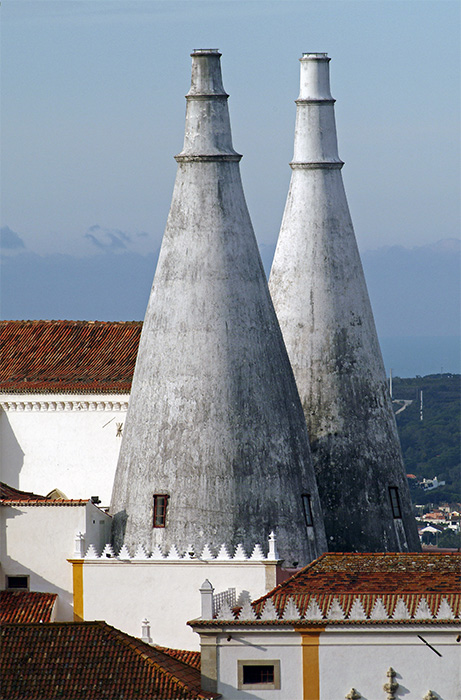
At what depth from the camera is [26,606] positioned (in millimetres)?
46719

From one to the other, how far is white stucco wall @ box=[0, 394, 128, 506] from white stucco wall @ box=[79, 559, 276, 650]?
6768 millimetres

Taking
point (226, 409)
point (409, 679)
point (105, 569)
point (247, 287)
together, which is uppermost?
point (247, 287)

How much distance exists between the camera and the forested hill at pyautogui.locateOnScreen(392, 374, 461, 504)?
96.1 meters

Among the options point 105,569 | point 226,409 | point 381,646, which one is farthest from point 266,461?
point 381,646

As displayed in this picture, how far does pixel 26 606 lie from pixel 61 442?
803 cm

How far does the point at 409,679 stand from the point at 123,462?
1027cm

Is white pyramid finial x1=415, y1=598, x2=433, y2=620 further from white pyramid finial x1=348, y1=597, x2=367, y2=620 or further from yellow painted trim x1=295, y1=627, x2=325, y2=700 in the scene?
yellow painted trim x1=295, y1=627, x2=325, y2=700

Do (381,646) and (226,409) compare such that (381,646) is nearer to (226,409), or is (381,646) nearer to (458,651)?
(458,651)

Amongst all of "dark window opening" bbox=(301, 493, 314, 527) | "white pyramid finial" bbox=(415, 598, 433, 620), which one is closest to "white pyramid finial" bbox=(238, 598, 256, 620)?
"white pyramid finial" bbox=(415, 598, 433, 620)

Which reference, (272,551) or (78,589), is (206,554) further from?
(78,589)

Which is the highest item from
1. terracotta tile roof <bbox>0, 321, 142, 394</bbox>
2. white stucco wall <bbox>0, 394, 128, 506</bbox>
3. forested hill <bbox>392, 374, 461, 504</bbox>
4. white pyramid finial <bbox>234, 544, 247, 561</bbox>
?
forested hill <bbox>392, 374, 461, 504</bbox>

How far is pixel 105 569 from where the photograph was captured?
4688cm

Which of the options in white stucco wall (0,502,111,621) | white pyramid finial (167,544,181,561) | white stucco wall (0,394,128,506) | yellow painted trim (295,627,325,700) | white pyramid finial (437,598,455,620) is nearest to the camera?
white pyramid finial (437,598,455,620)

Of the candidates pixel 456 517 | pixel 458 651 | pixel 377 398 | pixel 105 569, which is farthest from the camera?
pixel 456 517
